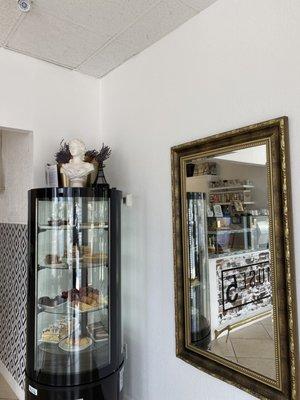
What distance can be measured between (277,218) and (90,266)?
3.98 feet

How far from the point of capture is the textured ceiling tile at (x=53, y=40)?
196 cm

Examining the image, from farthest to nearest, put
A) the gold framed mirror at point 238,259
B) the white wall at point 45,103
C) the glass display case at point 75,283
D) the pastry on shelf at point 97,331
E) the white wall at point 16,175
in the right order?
1. the white wall at point 16,175
2. the white wall at point 45,103
3. the pastry on shelf at point 97,331
4. the glass display case at point 75,283
5. the gold framed mirror at point 238,259

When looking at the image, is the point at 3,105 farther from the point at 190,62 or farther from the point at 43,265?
the point at 190,62

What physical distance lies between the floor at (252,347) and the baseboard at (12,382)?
169 centimetres

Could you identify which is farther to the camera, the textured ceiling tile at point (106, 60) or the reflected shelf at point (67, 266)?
the textured ceiling tile at point (106, 60)

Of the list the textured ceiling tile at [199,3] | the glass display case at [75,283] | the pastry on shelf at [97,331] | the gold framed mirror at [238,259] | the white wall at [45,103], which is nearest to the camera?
the gold framed mirror at [238,259]

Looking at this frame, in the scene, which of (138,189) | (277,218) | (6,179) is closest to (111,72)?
(138,189)

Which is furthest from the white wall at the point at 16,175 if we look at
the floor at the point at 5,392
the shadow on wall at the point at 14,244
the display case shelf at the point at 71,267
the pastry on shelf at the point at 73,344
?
the floor at the point at 5,392

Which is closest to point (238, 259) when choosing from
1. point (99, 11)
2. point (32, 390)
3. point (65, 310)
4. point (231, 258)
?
point (231, 258)

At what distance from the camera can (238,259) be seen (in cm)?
167

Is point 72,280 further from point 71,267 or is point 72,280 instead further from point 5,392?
point 5,392

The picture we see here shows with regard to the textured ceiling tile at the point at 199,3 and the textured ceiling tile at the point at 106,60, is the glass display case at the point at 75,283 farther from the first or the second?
the textured ceiling tile at the point at 199,3

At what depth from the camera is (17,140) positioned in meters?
2.58

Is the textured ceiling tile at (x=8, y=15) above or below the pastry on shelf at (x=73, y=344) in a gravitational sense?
above
